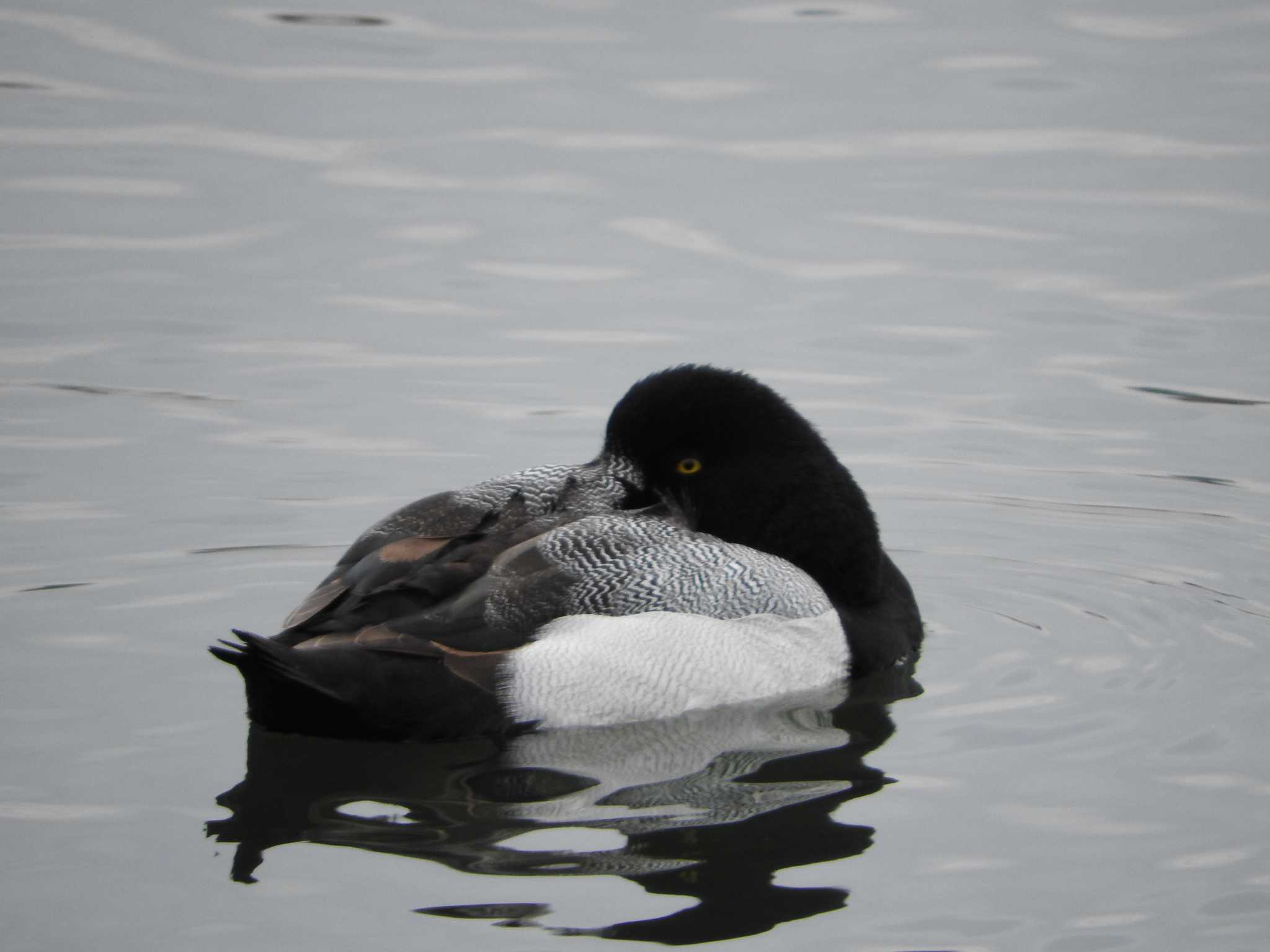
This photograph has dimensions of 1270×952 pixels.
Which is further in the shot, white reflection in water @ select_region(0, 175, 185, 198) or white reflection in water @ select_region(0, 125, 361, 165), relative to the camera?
white reflection in water @ select_region(0, 125, 361, 165)

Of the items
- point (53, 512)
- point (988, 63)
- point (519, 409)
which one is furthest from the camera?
point (988, 63)

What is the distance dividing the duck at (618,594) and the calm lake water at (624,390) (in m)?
0.21

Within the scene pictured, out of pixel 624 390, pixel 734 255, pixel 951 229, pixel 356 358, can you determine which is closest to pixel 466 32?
pixel 734 255

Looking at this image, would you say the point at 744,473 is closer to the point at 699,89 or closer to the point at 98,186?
the point at 98,186

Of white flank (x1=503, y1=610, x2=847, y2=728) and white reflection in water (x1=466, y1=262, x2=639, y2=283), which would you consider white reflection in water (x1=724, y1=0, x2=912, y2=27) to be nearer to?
white reflection in water (x1=466, y1=262, x2=639, y2=283)

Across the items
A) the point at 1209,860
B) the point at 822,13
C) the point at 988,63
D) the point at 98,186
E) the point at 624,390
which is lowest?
the point at 1209,860

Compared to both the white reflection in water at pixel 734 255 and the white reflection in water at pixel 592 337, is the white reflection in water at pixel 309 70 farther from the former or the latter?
the white reflection in water at pixel 592 337

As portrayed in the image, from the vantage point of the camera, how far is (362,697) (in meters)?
6.91

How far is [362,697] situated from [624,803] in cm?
97

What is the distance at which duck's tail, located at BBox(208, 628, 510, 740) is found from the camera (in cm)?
681

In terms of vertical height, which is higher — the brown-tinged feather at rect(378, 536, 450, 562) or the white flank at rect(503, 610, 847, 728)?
the brown-tinged feather at rect(378, 536, 450, 562)

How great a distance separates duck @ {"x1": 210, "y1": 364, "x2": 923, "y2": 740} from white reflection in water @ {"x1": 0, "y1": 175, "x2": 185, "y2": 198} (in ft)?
21.3

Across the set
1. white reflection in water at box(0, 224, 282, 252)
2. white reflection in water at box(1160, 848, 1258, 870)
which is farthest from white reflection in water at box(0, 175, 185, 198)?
white reflection in water at box(1160, 848, 1258, 870)

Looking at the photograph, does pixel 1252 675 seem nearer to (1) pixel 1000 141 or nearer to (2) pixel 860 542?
(2) pixel 860 542
